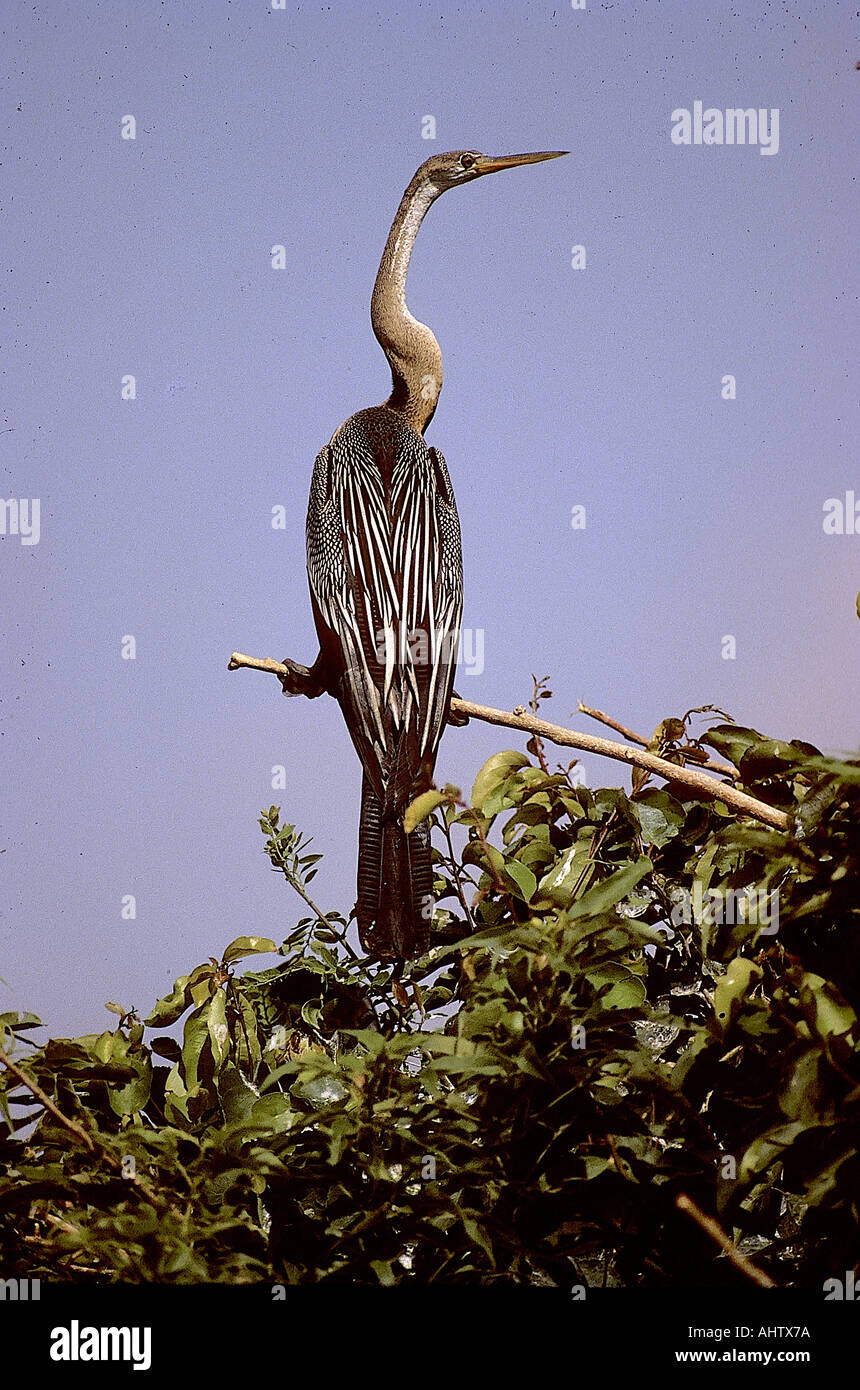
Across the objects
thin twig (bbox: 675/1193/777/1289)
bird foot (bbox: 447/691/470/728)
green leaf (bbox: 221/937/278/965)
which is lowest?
thin twig (bbox: 675/1193/777/1289)

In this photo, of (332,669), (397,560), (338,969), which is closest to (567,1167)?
(338,969)

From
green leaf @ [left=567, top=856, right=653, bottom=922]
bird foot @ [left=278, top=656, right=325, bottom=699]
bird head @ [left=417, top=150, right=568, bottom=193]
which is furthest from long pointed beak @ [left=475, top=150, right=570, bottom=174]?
green leaf @ [left=567, top=856, right=653, bottom=922]

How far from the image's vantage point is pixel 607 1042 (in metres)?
0.94

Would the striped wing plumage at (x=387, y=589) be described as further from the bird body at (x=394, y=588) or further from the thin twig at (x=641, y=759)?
the thin twig at (x=641, y=759)

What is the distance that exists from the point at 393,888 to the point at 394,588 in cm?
76

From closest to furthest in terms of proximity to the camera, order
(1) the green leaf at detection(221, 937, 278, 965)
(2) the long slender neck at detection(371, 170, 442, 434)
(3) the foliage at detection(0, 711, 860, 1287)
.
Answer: (3) the foliage at detection(0, 711, 860, 1287) < (1) the green leaf at detection(221, 937, 278, 965) < (2) the long slender neck at detection(371, 170, 442, 434)

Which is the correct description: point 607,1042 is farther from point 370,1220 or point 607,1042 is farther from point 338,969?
point 338,969

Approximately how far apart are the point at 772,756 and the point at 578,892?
0.27m

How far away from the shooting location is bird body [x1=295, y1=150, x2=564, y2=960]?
1.50m

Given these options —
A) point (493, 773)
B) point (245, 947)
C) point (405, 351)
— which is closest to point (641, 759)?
point (493, 773)

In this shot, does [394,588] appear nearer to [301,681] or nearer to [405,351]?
[301,681]

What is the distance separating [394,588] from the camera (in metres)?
2.06

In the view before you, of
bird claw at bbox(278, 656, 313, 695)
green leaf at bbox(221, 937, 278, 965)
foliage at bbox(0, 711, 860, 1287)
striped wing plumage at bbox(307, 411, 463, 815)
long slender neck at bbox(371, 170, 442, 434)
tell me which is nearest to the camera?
foliage at bbox(0, 711, 860, 1287)

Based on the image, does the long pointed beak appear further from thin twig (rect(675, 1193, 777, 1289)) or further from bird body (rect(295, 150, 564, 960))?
thin twig (rect(675, 1193, 777, 1289))
